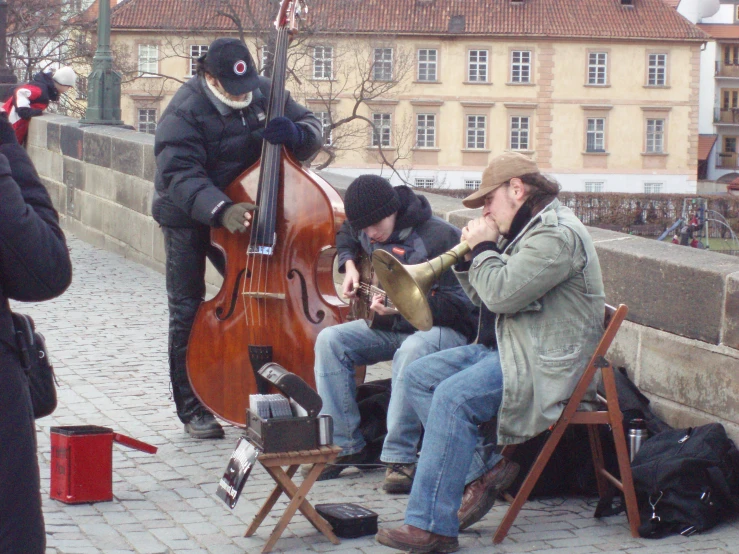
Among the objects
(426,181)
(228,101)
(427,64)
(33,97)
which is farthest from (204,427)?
(427,64)

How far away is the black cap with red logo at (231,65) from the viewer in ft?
17.4

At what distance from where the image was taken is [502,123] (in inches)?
2301

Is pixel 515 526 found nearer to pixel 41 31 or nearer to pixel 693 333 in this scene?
pixel 693 333

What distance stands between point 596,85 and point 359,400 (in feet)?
181

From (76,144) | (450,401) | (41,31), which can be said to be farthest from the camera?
(41,31)

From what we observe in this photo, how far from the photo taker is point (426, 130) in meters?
Result: 58.0

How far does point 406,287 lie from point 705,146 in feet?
242

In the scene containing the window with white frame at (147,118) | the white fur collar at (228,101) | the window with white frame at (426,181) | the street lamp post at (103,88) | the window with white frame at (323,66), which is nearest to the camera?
the white fur collar at (228,101)

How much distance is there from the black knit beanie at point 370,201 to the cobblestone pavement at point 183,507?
1.06 metres

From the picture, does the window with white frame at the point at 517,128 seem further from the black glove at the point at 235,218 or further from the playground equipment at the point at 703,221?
the black glove at the point at 235,218

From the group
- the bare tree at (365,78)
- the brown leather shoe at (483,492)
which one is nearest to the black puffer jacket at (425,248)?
the brown leather shoe at (483,492)

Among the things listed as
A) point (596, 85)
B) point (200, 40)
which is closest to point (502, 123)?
point (596, 85)

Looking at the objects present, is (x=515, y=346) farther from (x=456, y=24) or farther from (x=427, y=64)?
(x=427, y=64)

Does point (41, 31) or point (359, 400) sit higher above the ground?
point (41, 31)
